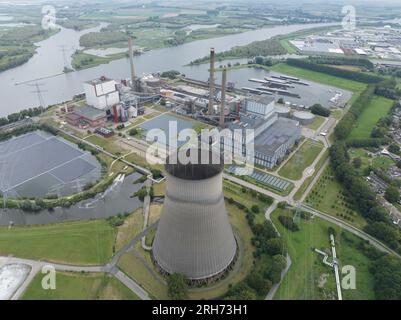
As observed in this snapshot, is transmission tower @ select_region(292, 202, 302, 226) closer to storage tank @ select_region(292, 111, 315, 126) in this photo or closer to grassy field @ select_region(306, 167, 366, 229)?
grassy field @ select_region(306, 167, 366, 229)

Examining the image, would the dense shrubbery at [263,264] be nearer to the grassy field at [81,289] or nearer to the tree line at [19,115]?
the grassy field at [81,289]

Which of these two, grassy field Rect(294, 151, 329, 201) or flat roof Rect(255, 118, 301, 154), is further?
flat roof Rect(255, 118, 301, 154)

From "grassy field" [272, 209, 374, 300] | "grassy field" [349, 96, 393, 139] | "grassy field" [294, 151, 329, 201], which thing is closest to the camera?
"grassy field" [272, 209, 374, 300]

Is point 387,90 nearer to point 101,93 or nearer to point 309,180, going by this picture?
point 309,180

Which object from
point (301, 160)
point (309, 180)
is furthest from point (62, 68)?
point (309, 180)

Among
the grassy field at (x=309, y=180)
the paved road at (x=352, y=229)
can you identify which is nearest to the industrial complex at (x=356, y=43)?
the grassy field at (x=309, y=180)

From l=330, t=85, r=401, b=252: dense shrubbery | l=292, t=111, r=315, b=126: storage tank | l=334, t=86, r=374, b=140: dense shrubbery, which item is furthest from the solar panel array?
l=292, t=111, r=315, b=126: storage tank

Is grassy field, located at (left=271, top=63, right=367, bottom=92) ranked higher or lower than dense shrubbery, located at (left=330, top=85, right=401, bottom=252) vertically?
lower
